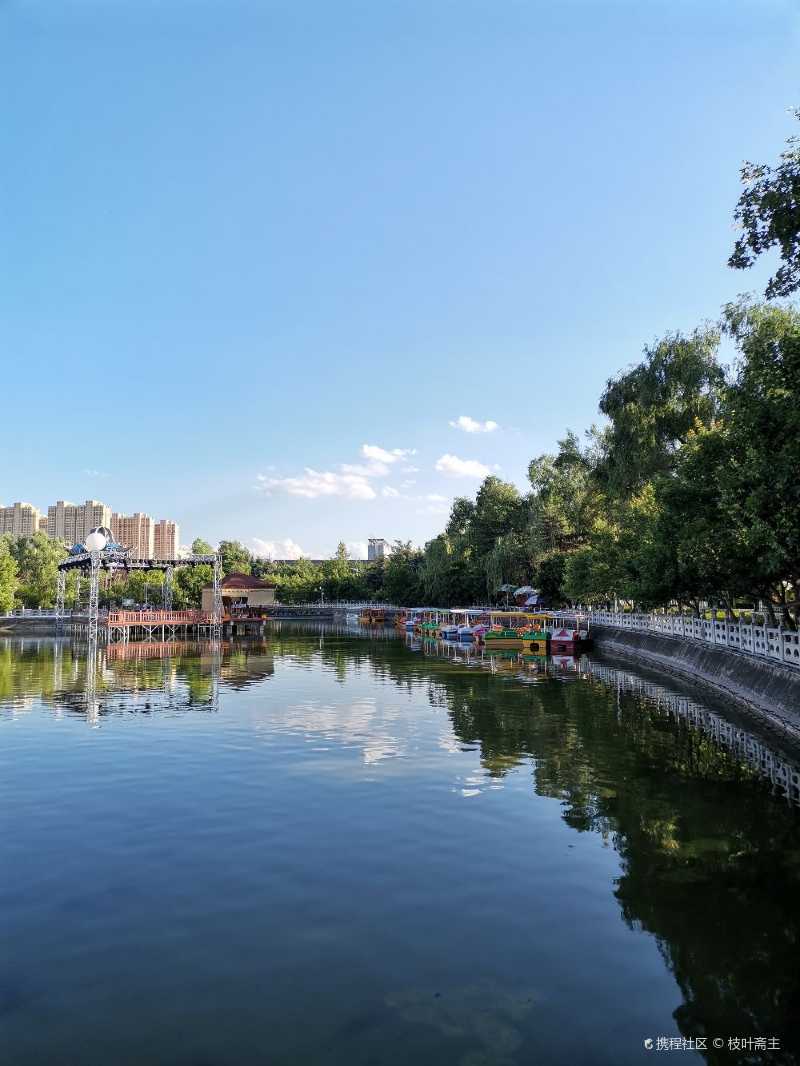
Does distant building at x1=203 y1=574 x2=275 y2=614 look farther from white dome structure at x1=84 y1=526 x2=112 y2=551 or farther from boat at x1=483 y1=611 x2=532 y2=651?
boat at x1=483 y1=611 x2=532 y2=651

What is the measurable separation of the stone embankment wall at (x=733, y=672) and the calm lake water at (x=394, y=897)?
1.51 meters

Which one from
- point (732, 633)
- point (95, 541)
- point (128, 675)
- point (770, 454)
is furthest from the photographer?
point (95, 541)

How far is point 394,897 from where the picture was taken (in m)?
9.01

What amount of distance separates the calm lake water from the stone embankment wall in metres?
1.51

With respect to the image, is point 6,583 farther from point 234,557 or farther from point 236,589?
point 234,557

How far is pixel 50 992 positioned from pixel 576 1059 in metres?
4.88

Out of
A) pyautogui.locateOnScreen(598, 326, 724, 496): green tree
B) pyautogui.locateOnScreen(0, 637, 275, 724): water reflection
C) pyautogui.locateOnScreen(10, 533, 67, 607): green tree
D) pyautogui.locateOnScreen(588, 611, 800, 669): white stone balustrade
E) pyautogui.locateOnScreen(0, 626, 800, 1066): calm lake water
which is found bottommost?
pyautogui.locateOnScreen(0, 637, 275, 724): water reflection

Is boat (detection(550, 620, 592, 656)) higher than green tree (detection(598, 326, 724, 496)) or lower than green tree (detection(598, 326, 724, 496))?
lower

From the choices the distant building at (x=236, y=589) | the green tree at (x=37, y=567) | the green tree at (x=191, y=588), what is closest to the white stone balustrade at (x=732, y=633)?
the distant building at (x=236, y=589)

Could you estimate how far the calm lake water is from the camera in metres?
6.32

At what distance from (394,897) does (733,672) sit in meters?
20.3

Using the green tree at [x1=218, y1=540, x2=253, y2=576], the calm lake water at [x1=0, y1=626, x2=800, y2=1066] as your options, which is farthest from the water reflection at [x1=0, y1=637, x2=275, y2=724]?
the green tree at [x1=218, y1=540, x2=253, y2=576]

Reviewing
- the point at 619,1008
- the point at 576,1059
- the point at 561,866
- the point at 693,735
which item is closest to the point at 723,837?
the point at 561,866

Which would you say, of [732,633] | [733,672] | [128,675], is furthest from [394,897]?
[128,675]
